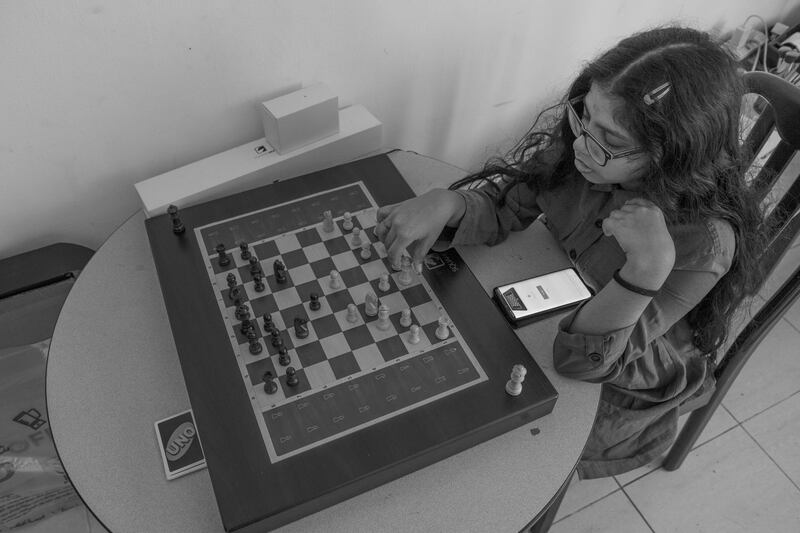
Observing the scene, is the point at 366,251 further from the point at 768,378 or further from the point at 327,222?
the point at 768,378

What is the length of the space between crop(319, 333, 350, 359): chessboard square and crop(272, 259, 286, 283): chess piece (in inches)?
6.3

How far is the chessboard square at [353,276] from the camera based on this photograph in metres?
1.23

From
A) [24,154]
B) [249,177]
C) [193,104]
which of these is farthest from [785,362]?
[24,154]

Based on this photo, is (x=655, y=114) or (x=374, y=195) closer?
(x=655, y=114)

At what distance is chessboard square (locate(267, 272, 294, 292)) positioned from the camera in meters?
1.21

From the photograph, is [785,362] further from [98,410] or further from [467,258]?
[98,410]

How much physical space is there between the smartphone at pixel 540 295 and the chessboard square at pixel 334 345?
336 millimetres

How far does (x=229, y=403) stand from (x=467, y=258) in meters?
0.60

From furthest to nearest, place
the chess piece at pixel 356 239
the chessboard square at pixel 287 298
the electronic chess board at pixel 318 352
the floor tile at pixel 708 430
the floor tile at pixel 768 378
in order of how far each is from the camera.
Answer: the floor tile at pixel 768 378
the floor tile at pixel 708 430
the chess piece at pixel 356 239
the chessboard square at pixel 287 298
the electronic chess board at pixel 318 352

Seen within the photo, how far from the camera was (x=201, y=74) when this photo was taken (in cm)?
136

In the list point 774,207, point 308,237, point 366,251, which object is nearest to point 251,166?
point 308,237

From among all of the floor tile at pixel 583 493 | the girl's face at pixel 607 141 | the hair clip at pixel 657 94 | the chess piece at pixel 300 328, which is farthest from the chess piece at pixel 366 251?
the floor tile at pixel 583 493

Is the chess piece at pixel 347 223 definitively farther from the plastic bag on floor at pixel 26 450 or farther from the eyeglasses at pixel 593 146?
the plastic bag on floor at pixel 26 450

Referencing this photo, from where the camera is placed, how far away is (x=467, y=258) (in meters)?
1.37
